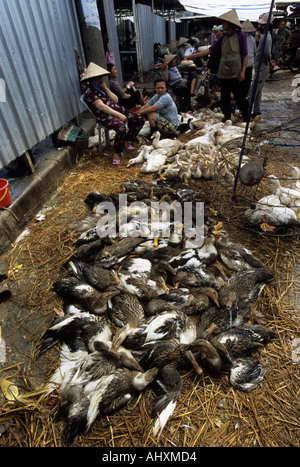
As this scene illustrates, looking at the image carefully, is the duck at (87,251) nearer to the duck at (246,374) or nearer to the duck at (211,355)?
the duck at (211,355)

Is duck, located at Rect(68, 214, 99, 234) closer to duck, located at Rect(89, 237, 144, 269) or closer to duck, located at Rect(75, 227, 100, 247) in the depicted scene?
duck, located at Rect(75, 227, 100, 247)

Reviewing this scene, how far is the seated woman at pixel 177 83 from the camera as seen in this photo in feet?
26.1

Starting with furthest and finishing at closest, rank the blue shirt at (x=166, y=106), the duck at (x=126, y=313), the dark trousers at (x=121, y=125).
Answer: the blue shirt at (x=166, y=106) < the dark trousers at (x=121, y=125) < the duck at (x=126, y=313)

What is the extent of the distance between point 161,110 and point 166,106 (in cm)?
18

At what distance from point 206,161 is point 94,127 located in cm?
339

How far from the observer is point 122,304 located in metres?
2.68

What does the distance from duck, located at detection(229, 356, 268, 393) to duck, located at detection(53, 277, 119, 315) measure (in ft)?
4.43

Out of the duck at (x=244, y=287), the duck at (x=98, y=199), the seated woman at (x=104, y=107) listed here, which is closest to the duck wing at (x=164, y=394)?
the duck at (x=244, y=287)

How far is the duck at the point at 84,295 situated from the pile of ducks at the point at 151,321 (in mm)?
11

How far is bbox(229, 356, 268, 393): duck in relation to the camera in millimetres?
2180

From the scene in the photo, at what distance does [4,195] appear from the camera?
3477mm

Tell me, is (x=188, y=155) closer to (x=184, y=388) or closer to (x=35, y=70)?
(x=35, y=70)

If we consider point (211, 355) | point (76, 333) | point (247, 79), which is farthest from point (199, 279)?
point (247, 79)

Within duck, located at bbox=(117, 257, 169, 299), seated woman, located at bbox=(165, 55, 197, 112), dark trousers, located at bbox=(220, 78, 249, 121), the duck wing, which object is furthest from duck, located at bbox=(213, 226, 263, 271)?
seated woman, located at bbox=(165, 55, 197, 112)
